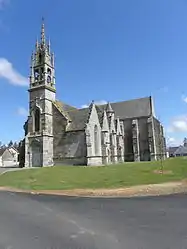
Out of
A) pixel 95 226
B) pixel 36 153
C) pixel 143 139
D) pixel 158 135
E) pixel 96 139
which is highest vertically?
pixel 158 135

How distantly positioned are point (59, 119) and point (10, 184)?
70.8 ft

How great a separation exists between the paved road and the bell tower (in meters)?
31.8

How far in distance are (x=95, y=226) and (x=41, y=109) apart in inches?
1549

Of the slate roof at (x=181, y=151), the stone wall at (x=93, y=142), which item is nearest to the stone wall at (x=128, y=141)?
the stone wall at (x=93, y=142)

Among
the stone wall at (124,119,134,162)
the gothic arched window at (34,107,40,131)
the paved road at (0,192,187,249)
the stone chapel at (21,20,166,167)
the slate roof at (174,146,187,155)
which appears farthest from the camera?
the slate roof at (174,146,187,155)

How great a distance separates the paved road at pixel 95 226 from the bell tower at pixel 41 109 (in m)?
31.8

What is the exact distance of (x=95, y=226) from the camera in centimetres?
889

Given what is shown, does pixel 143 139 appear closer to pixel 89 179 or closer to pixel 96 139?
pixel 96 139

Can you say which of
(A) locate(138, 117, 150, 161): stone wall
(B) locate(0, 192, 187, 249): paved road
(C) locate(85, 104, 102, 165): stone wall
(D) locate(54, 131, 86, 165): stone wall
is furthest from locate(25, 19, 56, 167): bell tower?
(B) locate(0, 192, 187, 249): paved road

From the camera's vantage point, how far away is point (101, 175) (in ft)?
95.9

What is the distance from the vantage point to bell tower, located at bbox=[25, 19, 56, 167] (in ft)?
148

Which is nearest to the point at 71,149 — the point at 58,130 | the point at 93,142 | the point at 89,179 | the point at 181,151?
the point at 93,142

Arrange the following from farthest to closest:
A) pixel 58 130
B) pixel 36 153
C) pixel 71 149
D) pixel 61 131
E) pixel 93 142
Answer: pixel 58 130, pixel 61 131, pixel 36 153, pixel 93 142, pixel 71 149

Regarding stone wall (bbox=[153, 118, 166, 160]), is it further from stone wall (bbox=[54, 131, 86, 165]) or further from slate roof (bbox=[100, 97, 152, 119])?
stone wall (bbox=[54, 131, 86, 165])
